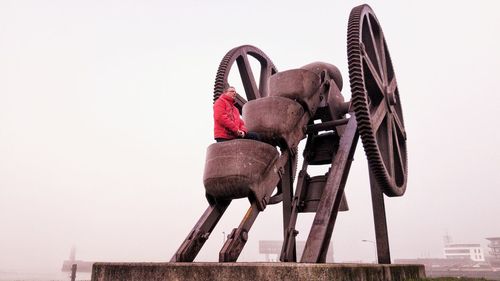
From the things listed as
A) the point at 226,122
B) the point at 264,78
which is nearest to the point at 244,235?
the point at 226,122

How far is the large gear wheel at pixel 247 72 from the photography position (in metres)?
6.23

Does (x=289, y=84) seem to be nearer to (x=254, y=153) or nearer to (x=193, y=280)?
(x=254, y=153)

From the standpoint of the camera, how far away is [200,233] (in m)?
4.07

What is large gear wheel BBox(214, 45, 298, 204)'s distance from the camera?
6.23 meters

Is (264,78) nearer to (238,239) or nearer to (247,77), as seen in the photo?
(247,77)

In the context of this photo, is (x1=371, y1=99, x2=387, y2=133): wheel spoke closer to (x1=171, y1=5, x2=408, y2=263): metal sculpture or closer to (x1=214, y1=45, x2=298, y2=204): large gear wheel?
(x1=171, y1=5, x2=408, y2=263): metal sculpture

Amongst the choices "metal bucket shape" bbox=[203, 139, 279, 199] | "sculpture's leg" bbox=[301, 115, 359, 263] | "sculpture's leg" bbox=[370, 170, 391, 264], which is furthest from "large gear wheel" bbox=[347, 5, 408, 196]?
"metal bucket shape" bbox=[203, 139, 279, 199]

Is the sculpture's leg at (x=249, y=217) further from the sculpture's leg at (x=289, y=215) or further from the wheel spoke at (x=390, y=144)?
the wheel spoke at (x=390, y=144)

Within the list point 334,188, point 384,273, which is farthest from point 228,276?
point 334,188

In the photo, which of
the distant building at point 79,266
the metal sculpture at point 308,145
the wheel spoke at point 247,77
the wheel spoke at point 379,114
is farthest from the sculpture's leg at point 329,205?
the distant building at point 79,266

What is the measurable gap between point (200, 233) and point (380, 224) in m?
3.30

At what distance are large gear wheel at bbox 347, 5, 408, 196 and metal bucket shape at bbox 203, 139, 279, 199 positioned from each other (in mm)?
1441

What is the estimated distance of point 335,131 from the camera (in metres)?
6.61

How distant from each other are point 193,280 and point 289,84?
3.46 metres
